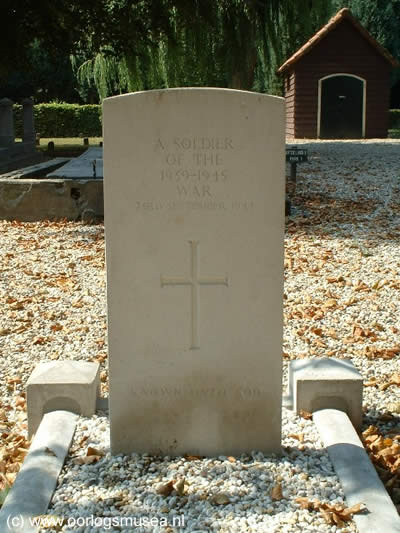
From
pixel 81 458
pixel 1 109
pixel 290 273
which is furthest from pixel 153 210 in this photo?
pixel 1 109

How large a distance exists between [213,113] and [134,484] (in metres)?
1.74

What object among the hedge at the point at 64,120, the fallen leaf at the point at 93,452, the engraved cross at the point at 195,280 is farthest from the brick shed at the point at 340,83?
the fallen leaf at the point at 93,452

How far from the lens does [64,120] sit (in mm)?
36438

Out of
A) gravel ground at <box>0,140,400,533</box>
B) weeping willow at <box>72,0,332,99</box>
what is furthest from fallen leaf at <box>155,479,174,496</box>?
weeping willow at <box>72,0,332,99</box>

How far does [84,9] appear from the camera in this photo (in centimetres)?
1407

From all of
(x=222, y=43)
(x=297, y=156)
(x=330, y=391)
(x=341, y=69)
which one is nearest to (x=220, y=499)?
(x=330, y=391)

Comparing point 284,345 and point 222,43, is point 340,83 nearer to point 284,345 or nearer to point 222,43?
point 222,43

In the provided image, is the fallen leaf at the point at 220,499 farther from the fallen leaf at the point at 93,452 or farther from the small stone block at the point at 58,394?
the small stone block at the point at 58,394

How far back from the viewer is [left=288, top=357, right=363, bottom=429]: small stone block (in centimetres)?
368

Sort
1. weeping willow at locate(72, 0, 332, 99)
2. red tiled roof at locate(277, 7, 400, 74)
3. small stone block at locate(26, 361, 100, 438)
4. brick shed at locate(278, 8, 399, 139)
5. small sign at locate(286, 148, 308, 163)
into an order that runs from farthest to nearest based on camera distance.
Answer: brick shed at locate(278, 8, 399, 139) < red tiled roof at locate(277, 7, 400, 74) < weeping willow at locate(72, 0, 332, 99) < small sign at locate(286, 148, 308, 163) < small stone block at locate(26, 361, 100, 438)

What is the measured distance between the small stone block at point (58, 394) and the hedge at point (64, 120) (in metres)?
33.9

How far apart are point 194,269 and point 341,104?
24.9 metres

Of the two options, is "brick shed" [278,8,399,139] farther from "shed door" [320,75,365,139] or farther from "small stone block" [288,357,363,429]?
"small stone block" [288,357,363,429]

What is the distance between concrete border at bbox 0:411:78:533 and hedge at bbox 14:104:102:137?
34164mm
